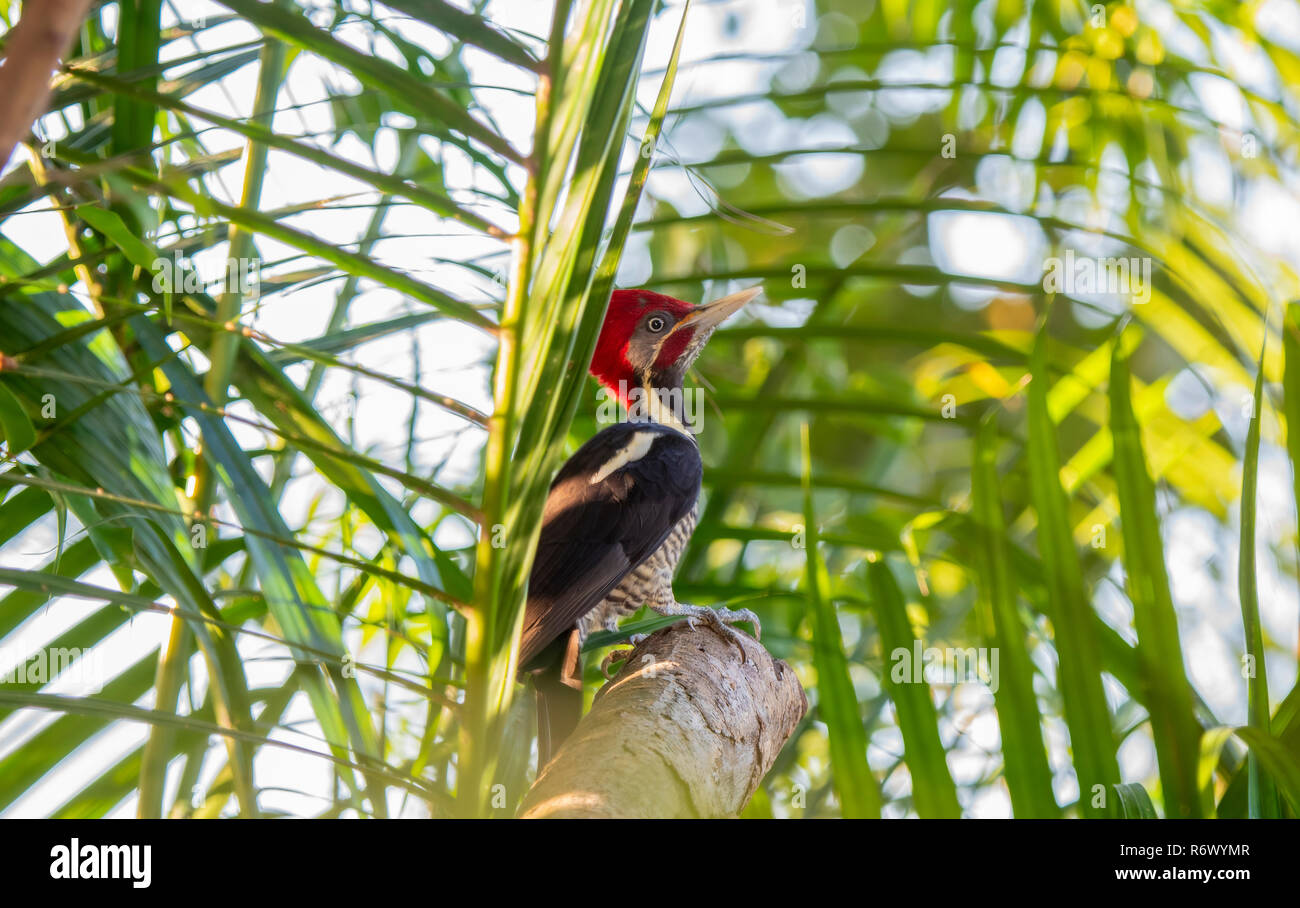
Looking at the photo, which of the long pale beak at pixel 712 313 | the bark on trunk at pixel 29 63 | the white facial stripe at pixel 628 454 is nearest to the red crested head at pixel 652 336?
the long pale beak at pixel 712 313

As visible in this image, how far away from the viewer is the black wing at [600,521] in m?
1.76

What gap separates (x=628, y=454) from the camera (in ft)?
6.97

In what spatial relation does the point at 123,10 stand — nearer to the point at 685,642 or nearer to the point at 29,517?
the point at 29,517

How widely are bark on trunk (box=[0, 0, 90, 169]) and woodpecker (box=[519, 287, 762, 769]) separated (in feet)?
3.74

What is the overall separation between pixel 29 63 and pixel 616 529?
5.00ft

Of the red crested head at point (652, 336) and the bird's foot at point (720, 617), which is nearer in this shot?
the bird's foot at point (720, 617)

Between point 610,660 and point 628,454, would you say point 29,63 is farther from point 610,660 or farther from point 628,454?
point 610,660

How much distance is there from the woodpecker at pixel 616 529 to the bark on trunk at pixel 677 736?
0.39ft

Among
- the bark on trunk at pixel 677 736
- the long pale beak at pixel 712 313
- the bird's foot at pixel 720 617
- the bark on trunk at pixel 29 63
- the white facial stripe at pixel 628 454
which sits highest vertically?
the long pale beak at pixel 712 313

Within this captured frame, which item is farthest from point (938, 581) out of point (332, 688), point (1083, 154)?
point (332, 688)

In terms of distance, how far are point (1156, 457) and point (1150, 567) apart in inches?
34.8

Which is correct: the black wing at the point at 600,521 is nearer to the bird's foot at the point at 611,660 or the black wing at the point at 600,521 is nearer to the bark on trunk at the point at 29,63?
the bird's foot at the point at 611,660

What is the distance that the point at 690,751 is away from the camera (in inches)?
44.3

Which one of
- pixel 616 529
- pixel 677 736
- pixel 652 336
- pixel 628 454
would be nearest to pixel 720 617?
pixel 616 529
